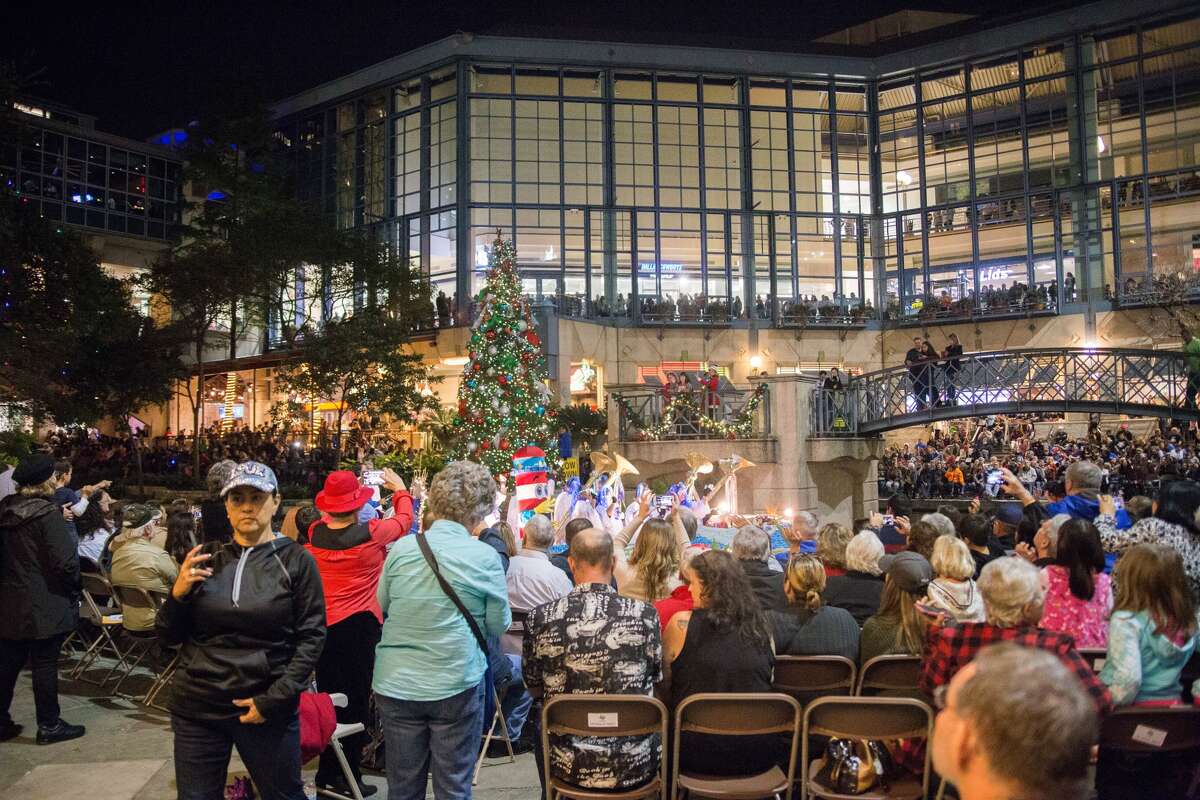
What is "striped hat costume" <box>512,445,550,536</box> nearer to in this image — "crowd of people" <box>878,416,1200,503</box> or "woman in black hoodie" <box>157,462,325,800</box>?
"woman in black hoodie" <box>157,462,325,800</box>

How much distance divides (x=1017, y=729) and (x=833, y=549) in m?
4.14

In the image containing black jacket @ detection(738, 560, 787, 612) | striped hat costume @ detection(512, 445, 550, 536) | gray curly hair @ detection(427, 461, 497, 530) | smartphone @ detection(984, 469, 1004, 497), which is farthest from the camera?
smartphone @ detection(984, 469, 1004, 497)

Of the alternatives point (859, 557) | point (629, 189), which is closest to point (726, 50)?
point (629, 189)

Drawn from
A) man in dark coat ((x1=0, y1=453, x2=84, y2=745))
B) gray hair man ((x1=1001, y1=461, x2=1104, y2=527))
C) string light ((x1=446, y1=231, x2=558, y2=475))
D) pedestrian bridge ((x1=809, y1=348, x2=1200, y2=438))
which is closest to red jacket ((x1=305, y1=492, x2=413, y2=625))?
man in dark coat ((x1=0, y1=453, x2=84, y2=745))

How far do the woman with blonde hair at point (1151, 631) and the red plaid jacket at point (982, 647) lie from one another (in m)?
0.13

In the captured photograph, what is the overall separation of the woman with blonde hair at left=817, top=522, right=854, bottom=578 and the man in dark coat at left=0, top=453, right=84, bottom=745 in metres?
4.95

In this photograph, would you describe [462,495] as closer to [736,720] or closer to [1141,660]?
[736,720]

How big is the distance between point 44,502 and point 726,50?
93.8 ft

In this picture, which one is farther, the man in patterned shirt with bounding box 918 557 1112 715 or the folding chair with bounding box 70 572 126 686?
the folding chair with bounding box 70 572 126 686

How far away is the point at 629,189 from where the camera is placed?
30047 millimetres

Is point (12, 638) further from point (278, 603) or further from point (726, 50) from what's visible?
point (726, 50)

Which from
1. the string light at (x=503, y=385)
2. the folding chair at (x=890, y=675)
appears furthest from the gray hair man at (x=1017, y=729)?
the string light at (x=503, y=385)

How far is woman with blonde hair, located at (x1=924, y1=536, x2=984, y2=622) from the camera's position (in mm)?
4410

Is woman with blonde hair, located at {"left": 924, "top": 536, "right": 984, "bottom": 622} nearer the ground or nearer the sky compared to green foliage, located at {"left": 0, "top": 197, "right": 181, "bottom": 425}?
nearer the ground
